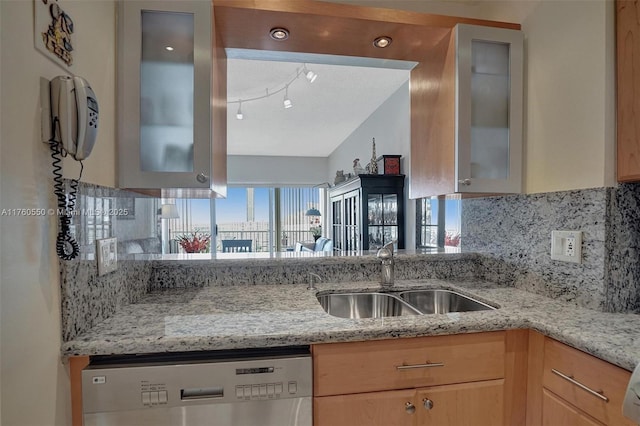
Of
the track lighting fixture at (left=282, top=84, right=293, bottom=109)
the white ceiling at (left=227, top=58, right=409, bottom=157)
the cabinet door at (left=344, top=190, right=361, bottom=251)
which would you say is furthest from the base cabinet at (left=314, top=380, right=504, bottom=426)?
the track lighting fixture at (left=282, top=84, right=293, bottom=109)

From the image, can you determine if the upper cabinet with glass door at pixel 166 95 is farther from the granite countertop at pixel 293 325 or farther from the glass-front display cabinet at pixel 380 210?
the glass-front display cabinet at pixel 380 210

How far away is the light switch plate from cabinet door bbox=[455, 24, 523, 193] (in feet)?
4.42

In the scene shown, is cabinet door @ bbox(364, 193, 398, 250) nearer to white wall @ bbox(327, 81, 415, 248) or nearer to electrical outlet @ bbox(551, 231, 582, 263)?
white wall @ bbox(327, 81, 415, 248)

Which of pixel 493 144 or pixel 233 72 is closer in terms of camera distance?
pixel 493 144

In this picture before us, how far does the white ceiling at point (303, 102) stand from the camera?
306 centimetres

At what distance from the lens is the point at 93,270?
996 mm

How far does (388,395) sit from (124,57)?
1481 millimetres

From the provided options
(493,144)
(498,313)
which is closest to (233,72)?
(493,144)

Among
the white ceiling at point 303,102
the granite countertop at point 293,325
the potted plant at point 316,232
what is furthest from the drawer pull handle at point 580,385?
the potted plant at point 316,232

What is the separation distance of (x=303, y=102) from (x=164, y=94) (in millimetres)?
2905

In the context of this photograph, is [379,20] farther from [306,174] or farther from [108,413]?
[306,174]

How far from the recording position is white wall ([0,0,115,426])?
2.23 feet

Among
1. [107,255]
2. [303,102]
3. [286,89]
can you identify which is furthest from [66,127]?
[303,102]

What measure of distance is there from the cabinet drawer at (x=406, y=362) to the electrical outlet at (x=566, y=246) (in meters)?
0.45
